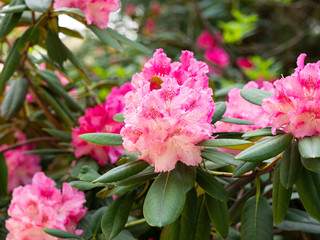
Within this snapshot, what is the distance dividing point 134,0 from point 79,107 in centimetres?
230

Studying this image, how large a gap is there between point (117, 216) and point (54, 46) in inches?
20.5

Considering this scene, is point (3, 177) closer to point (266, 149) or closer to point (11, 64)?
point (11, 64)

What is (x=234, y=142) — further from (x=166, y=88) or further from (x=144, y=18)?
(x=144, y=18)

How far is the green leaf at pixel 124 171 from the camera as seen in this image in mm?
678

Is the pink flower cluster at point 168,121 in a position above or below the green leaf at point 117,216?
above

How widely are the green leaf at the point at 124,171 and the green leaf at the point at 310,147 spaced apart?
0.80 feet

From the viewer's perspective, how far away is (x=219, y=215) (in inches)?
29.0

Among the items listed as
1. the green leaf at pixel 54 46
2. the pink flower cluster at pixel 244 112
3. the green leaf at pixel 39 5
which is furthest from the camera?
the green leaf at pixel 54 46

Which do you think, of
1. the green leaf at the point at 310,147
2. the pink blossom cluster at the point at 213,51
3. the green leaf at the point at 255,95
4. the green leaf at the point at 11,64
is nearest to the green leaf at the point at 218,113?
the green leaf at the point at 255,95

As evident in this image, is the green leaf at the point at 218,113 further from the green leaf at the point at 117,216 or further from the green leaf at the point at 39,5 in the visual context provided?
the green leaf at the point at 39,5

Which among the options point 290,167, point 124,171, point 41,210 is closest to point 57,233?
point 41,210

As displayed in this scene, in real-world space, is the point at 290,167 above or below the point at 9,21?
below

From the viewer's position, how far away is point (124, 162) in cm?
76

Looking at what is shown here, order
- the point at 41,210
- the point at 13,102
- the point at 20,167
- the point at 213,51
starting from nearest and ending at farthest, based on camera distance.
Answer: the point at 41,210 < the point at 13,102 < the point at 20,167 < the point at 213,51
